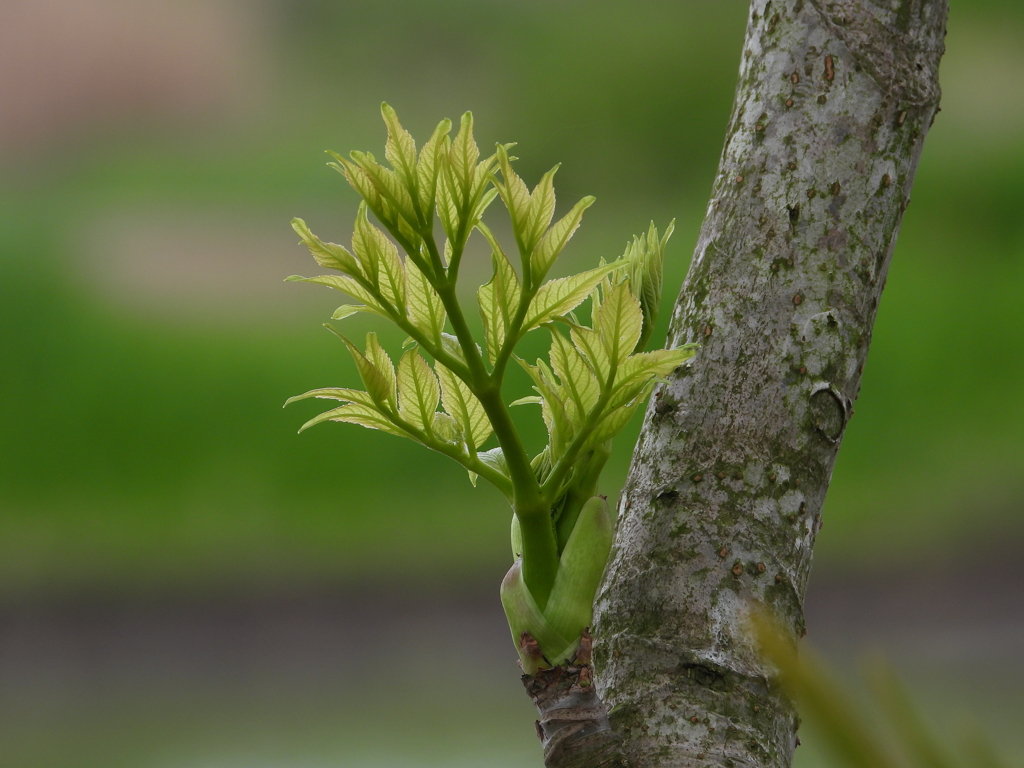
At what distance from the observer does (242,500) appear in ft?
4.59

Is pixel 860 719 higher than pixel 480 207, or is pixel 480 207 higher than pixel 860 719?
pixel 480 207

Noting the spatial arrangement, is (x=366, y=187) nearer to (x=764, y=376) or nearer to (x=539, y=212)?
(x=539, y=212)

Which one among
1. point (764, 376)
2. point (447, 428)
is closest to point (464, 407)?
point (447, 428)

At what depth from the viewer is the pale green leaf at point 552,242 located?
234 millimetres

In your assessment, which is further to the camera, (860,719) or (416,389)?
(416,389)

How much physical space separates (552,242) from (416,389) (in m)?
0.06

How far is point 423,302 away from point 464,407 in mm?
41

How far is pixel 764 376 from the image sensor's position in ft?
0.99

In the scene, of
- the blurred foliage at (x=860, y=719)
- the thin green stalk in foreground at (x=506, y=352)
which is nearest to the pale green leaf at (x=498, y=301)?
the thin green stalk in foreground at (x=506, y=352)

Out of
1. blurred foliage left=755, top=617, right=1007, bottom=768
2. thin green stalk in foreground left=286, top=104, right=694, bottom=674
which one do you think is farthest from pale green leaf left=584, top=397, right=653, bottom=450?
blurred foliage left=755, top=617, right=1007, bottom=768

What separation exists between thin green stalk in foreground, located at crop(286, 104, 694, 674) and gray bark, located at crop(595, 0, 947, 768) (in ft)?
0.14

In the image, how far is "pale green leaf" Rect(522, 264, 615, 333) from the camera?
237mm

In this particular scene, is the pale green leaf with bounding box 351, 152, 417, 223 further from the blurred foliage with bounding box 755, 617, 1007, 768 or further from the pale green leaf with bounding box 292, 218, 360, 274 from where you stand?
the blurred foliage with bounding box 755, 617, 1007, 768

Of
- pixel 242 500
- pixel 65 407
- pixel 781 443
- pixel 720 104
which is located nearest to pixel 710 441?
pixel 781 443
